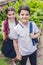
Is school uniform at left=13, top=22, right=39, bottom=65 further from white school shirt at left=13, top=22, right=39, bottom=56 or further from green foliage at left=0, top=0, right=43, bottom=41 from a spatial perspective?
green foliage at left=0, top=0, right=43, bottom=41

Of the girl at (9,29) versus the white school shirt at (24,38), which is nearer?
the white school shirt at (24,38)

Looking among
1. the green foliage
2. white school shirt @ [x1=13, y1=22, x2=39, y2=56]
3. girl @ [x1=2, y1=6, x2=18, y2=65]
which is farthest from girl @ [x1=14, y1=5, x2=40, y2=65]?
the green foliage

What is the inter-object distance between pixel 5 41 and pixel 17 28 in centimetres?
102

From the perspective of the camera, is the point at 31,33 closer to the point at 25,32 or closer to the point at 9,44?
the point at 25,32

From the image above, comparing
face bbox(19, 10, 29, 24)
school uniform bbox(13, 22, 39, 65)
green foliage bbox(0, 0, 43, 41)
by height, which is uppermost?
face bbox(19, 10, 29, 24)

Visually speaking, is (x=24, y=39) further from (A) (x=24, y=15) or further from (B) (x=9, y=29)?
(B) (x=9, y=29)

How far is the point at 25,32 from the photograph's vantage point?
4266 mm

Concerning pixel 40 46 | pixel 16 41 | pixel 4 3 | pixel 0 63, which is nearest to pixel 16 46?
pixel 16 41

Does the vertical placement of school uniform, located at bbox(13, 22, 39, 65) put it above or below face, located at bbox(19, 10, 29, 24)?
below

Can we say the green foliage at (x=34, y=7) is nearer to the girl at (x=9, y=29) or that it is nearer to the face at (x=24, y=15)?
the girl at (x=9, y=29)

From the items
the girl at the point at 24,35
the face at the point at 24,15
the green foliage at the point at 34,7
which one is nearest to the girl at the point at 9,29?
the girl at the point at 24,35

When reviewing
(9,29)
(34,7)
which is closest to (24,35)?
(9,29)

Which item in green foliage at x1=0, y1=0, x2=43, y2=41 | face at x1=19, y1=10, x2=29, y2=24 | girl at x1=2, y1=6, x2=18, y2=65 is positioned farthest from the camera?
green foliage at x1=0, y1=0, x2=43, y2=41

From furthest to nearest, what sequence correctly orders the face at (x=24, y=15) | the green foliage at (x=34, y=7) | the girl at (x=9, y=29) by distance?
the green foliage at (x=34, y=7) < the girl at (x=9, y=29) < the face at (x=24, y=15)
